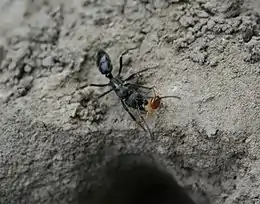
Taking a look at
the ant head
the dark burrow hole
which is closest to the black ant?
the ant head

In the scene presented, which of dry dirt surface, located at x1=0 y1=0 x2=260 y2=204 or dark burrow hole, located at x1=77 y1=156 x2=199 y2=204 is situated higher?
dry dirt surface, located at x1=0 y1=0 x2=260 y2=204

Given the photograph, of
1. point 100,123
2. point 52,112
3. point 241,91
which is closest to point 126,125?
point 100,123

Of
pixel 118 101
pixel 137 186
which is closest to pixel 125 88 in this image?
pixel 118 101

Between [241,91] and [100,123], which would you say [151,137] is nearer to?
[100,123]

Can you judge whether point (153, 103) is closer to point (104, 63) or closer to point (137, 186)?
point (104, 63)

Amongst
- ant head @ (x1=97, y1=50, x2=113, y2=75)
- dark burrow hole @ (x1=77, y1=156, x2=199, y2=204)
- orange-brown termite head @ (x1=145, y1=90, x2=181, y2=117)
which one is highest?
ant head @ (x1=97, y1=50, x2=113, y2=75)

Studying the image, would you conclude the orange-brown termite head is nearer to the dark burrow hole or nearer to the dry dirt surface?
the dry dirt surface
